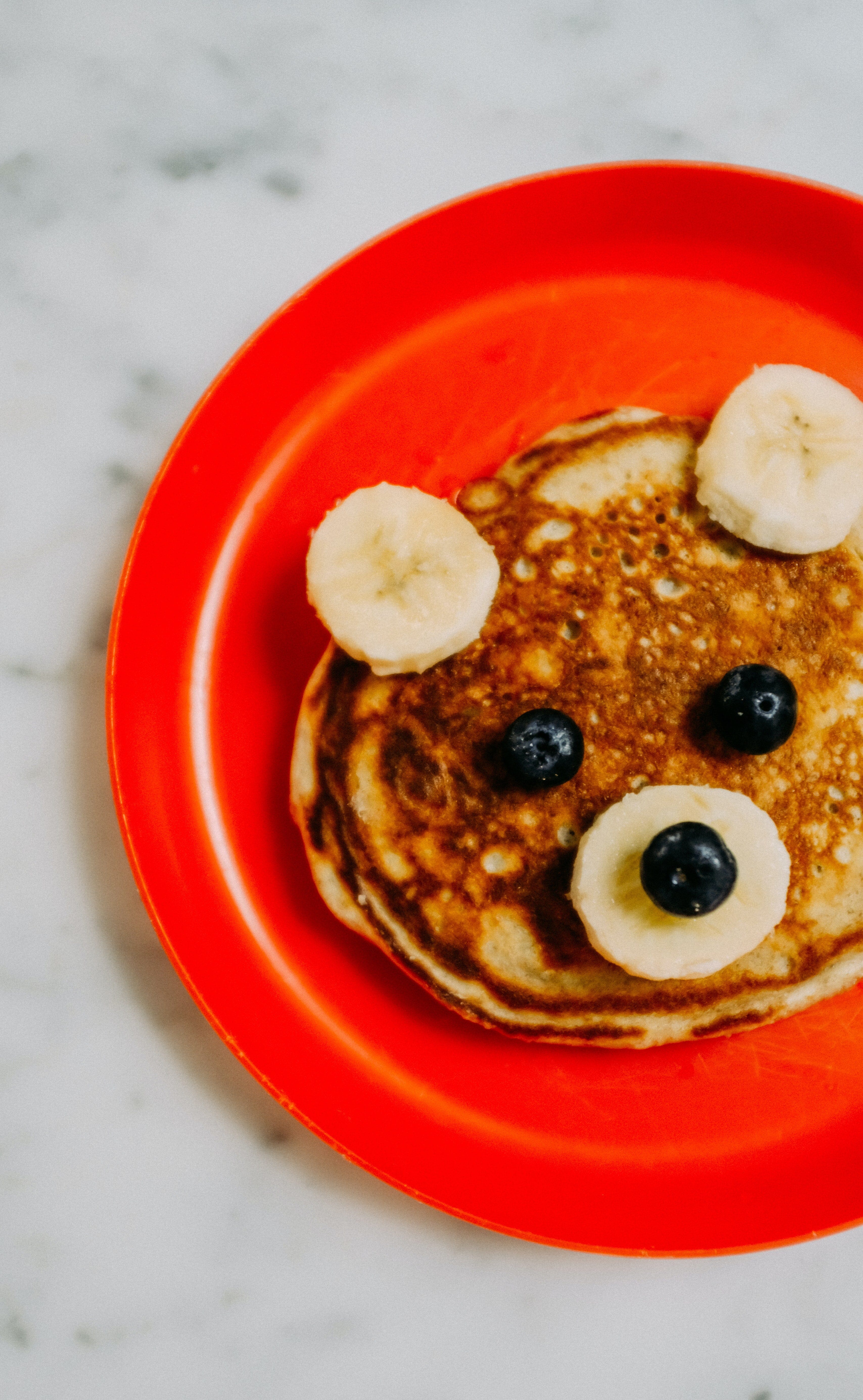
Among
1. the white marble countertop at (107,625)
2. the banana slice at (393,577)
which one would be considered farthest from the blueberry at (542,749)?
the white marble countertop at (107,625)

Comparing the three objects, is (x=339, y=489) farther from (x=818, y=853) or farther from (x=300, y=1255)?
(x=300, y=1255)

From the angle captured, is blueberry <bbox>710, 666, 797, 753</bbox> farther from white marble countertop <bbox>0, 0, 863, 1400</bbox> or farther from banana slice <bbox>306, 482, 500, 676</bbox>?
white marble countertop <bbox>0, 0, 863, 1400</bbox>

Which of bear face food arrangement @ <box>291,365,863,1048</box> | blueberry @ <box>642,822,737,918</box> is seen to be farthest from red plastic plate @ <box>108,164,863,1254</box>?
blueberry @ <box>642,822,737,918</box>

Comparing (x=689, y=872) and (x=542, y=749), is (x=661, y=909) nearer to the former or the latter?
(x=689, y=872)

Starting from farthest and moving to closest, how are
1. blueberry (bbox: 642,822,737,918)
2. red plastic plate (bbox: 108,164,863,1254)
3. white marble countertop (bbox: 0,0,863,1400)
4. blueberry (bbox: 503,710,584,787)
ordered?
white marble countertop (bbox: 0,0,863,1400)
red plastic plate (bbox: 108,164,863,1254)
blueberry (bbox: 503,710,584,787)
blueberry (bbox: 642,822,737,918)

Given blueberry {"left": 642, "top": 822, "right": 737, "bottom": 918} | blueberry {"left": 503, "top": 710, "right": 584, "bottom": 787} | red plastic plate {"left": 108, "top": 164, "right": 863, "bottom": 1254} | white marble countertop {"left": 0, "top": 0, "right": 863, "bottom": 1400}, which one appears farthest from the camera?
white marble countertop {"left": 0, "top": 0, "right": 863, "bottom": 1400}

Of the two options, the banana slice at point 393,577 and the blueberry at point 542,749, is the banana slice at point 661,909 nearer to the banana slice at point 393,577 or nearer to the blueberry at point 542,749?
the blueberry at point 542,749
